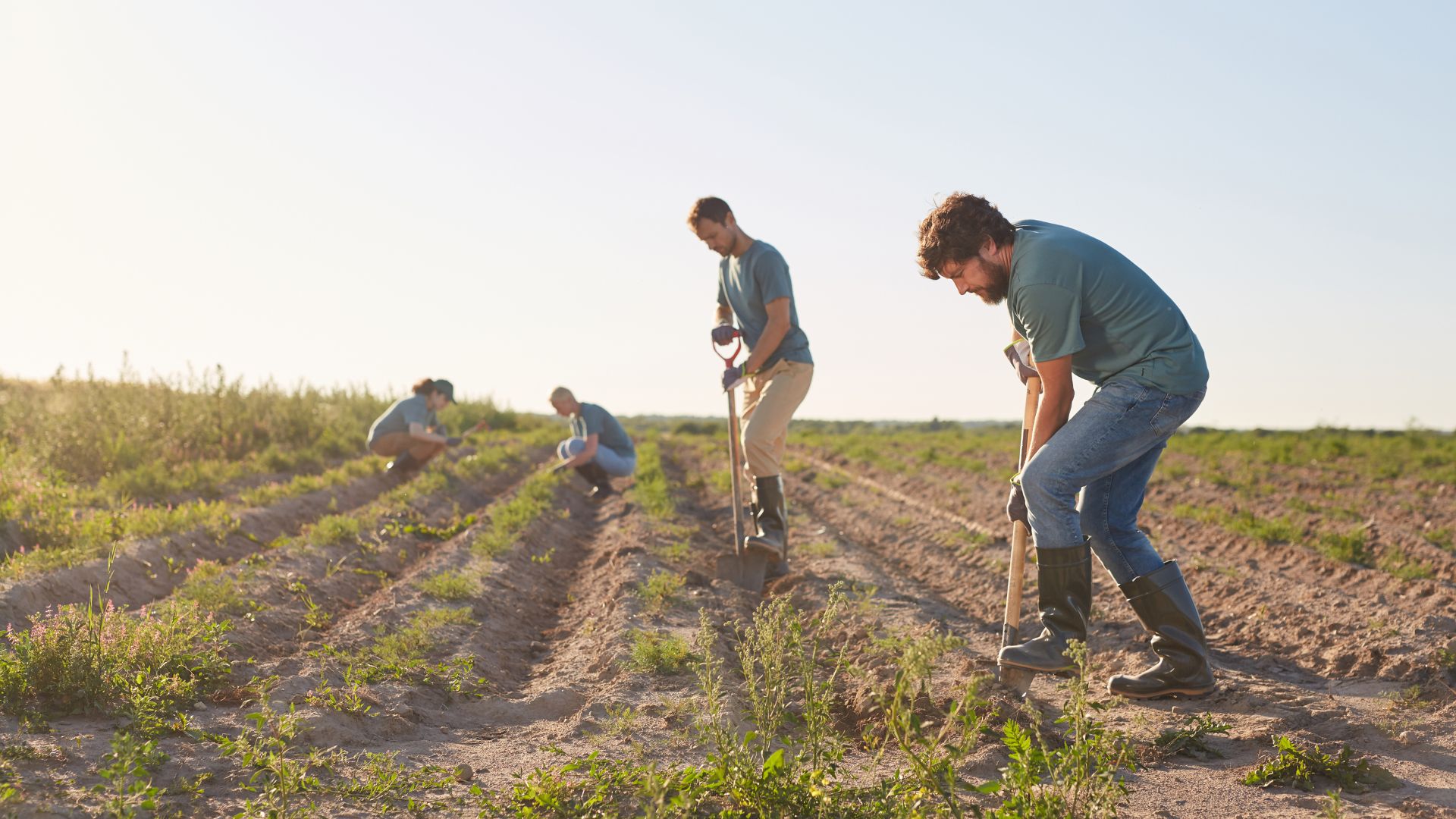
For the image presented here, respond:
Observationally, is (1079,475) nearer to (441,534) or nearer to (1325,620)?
(1325,620)

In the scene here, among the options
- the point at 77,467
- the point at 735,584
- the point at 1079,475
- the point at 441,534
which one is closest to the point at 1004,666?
the point at 1079,475

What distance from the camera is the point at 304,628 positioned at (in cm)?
547

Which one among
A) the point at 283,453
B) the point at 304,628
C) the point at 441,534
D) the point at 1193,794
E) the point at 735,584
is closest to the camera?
the point at 1193,794

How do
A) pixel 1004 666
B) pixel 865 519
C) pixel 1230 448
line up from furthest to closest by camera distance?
pixel 1230 448 < pixel 865 519 < pixel 1004 666

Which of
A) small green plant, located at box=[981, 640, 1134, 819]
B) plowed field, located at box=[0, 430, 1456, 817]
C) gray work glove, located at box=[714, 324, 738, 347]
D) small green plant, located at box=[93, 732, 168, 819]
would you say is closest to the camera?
small green plant, located at box=[981, 640, 1134, 819]

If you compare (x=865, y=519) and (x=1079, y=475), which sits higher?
(x=1079, y=475)

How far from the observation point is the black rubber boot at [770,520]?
6.69 metres

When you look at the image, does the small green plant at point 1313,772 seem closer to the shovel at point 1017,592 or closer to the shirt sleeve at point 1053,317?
the shovel at point 1017,592

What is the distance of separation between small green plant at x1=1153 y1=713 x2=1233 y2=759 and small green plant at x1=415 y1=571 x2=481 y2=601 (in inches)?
159

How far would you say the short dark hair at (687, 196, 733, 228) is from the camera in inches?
257

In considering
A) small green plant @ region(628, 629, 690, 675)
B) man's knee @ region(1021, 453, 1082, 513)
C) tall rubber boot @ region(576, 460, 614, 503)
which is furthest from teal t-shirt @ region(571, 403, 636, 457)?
man's knee @ region(1021, 453, 1082, 513)

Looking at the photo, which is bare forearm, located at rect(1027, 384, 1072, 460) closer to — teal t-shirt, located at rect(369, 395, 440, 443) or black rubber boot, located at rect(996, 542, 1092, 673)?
black rubber boot, located at rect(996, 542, 1092, 673)

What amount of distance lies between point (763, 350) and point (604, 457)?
17.8 feet

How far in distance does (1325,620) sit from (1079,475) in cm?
256
